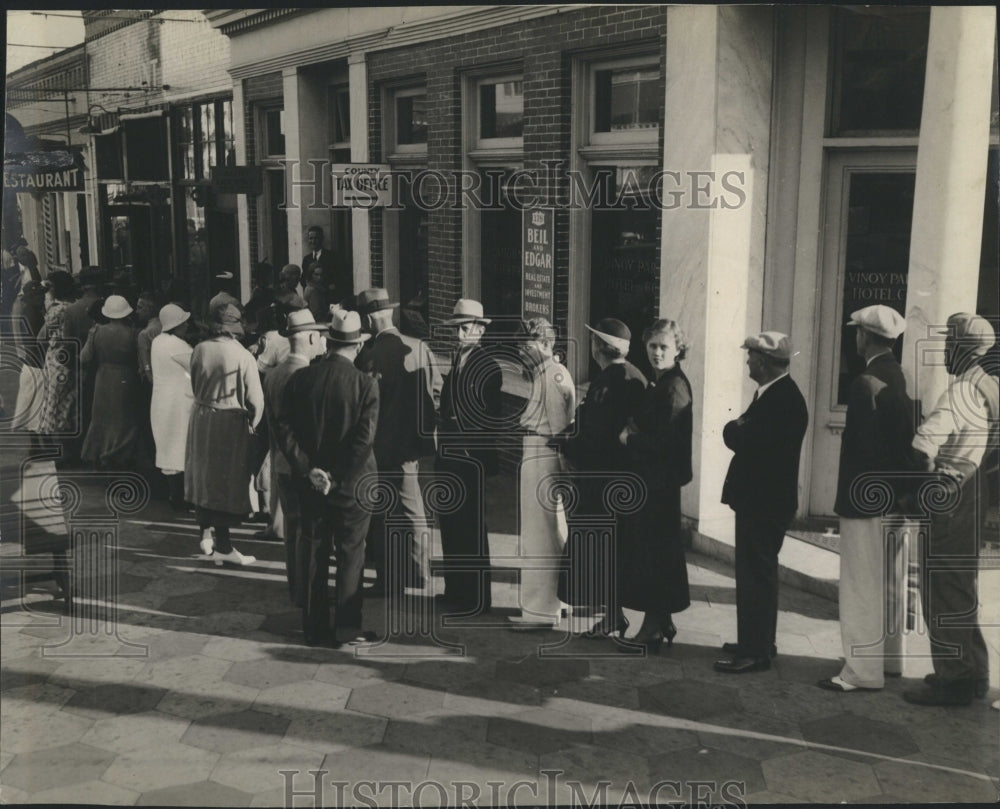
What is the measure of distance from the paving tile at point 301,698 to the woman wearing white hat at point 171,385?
253cm

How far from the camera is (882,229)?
664 centimetres

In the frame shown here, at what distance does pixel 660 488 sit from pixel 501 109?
399 cm

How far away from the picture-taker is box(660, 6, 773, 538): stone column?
668cm

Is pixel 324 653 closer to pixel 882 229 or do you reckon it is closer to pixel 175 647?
pixel 175 647

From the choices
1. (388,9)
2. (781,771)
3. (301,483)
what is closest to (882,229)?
(781,771)

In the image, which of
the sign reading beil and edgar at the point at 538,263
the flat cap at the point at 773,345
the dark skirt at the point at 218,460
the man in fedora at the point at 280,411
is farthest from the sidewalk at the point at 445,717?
the sign reading beil and edgar at the point at 538,263

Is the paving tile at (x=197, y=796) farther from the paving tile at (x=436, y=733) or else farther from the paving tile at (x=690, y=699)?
the paving tile at (x=690, y=699)

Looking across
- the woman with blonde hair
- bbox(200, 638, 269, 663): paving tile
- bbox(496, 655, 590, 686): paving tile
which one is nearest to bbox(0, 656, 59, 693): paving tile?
bbox(200, 638, 269, 663): paving tile

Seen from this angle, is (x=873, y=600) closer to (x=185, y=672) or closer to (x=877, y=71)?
(x=877, y=71)

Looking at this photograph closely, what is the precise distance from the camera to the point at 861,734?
16.7 ft

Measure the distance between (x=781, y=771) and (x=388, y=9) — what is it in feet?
22.9

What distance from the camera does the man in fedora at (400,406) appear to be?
6516mm

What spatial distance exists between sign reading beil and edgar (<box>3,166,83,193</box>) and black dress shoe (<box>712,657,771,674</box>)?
5043mm

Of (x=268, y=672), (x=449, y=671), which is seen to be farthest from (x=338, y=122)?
(x=449, y=671)
